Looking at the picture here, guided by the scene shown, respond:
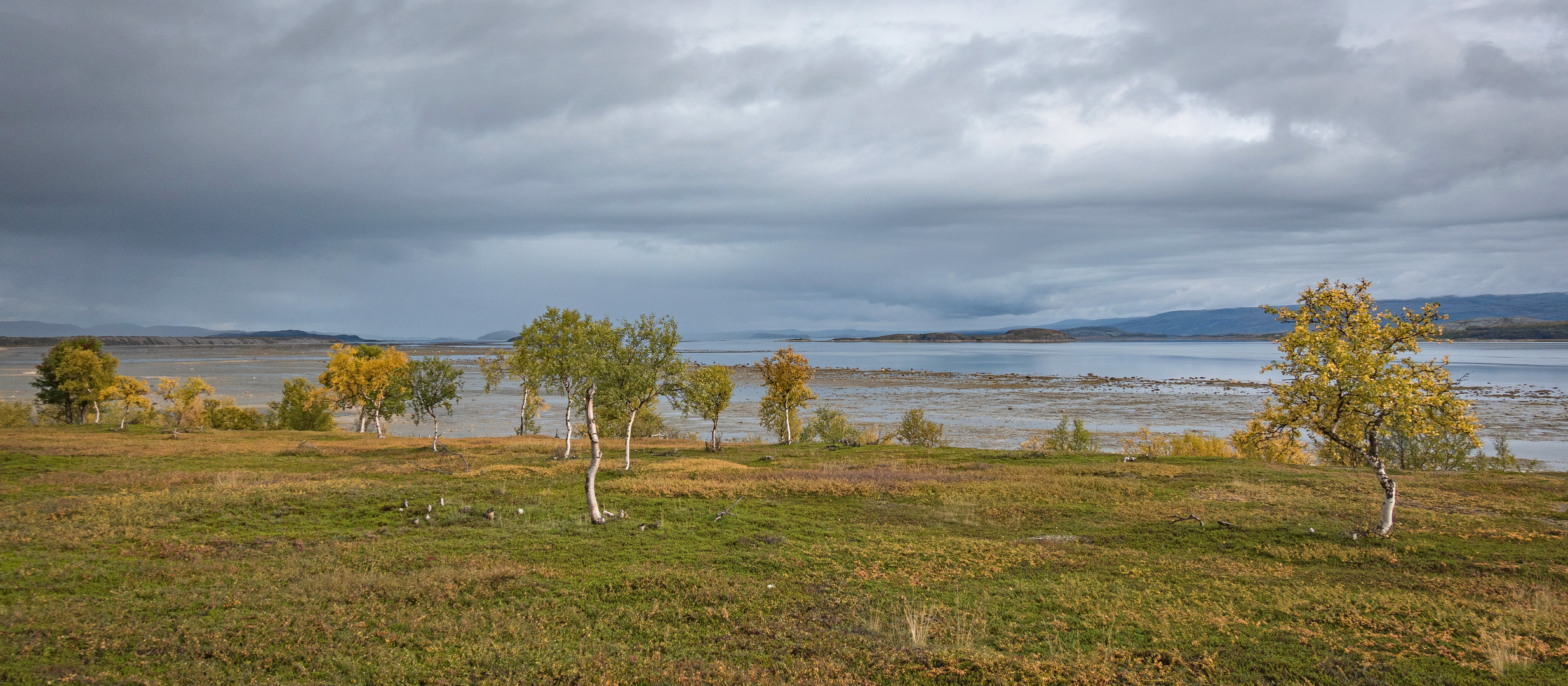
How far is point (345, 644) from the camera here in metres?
11.8

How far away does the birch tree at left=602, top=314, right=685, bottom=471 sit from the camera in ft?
104

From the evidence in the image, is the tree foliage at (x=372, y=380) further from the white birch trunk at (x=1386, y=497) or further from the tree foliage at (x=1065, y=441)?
the white birch trunk at (x=1386, y=497)

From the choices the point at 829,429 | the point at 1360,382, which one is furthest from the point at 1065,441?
the point at 1360,382

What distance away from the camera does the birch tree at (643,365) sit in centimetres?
3170

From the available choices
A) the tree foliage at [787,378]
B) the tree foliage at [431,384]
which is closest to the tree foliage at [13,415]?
the tree foliage at [431,384]

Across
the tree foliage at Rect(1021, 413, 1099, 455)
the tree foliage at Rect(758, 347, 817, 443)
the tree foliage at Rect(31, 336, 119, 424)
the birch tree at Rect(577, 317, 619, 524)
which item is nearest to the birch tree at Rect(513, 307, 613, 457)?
the birch tree at Rect(577, 317, 619, 524)

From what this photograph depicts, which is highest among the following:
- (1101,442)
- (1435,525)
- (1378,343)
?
(1378,343)

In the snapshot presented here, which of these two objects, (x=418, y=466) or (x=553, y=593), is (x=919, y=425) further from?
(x=553, y=593)

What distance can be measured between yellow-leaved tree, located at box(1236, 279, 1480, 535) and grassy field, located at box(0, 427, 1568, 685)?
3.54 meters

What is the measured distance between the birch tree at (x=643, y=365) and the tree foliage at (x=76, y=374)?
211ft

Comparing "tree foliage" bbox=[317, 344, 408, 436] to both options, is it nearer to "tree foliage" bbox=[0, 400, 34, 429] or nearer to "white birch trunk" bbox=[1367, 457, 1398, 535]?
"tree foliage" bbox=[0, 400, 34, 429]

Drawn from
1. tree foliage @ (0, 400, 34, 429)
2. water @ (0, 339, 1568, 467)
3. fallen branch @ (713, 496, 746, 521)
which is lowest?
water @ (0, 339, 1568, 467)

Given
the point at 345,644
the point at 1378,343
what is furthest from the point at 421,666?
the point at 1378,343

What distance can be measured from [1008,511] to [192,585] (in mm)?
25678
